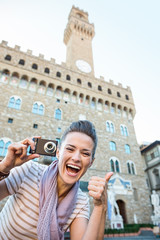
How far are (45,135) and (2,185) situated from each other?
1221cm

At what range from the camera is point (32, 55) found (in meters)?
16.3

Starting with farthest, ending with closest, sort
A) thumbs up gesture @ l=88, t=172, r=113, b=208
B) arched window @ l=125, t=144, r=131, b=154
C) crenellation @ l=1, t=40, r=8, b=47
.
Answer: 1. arched window @ l=125, t=144, r=131, b=154
2. crenellation @ l=1, t=40, r=8, b=47
3. thumbs up gesture @ l=88, t=172, r=113, b=208

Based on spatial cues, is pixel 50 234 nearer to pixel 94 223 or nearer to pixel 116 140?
pixel 94 223

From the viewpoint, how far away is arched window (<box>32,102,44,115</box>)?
46.2 feet

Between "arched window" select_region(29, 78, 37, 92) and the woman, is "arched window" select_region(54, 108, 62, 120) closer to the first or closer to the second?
"arched window" select_region(29, 78, 37, 92)

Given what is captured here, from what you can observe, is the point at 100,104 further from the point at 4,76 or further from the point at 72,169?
the point at 72,169

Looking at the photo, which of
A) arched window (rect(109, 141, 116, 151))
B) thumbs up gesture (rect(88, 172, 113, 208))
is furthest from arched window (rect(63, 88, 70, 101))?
thumbs up gesture (rect(88, 172, 113, 208))

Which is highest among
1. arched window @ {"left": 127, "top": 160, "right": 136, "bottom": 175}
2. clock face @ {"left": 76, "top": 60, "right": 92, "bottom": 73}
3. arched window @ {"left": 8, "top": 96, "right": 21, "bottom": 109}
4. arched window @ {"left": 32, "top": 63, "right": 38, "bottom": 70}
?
clock face @ {"left": 76, "top": 60, "right": 92, "bottom": 73}

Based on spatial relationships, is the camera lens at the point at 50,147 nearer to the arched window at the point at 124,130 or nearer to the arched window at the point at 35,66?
the arched window at the point at 35,66

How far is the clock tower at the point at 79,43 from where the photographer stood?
1944cm


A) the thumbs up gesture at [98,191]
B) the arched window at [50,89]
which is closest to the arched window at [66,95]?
the arched window at [50,89]

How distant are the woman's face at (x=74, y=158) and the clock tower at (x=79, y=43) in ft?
58.5

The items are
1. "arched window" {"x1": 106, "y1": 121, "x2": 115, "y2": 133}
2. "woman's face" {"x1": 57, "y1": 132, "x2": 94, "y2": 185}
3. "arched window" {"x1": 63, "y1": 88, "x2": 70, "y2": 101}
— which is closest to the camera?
"woman's face" {"x1": 57, "y1": 132, "x2": 94, "y2": 185}

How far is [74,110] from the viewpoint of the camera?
1602cm
